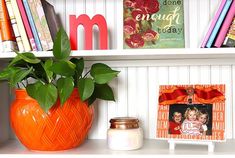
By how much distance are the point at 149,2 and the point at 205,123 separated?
483 mm

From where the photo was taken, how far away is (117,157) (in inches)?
46.8

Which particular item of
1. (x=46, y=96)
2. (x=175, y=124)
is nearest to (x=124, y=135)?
(x=175, y=124)

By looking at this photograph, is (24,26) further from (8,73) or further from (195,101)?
(195,101)

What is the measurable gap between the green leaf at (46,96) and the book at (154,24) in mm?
334

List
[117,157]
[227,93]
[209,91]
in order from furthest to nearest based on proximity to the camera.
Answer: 1. [227,93]
2. [209,91]
3. [117,157]

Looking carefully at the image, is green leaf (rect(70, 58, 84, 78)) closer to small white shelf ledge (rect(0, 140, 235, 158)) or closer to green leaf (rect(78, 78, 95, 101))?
green leaf (rect(78, 78, 95, 101))

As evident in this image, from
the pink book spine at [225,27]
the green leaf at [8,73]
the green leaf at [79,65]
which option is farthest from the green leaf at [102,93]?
the pink book spine at [225,27]

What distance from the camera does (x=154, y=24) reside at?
1373 millimetres

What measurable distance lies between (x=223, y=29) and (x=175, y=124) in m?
0.36

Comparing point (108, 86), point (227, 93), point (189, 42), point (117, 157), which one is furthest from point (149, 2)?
point (117, 157)

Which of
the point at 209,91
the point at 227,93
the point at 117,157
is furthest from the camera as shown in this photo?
the point at 227,93

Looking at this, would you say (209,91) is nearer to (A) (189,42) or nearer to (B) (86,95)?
(A) (189,42)

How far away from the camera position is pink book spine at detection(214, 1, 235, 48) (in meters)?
1.25

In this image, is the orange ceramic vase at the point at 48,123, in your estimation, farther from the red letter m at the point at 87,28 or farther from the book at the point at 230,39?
the book at the point at 230,39
